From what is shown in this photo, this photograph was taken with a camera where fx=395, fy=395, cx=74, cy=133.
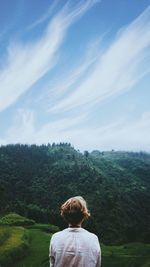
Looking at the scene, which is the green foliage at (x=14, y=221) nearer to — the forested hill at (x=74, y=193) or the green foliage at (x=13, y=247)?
the green foliage at (x=13, y=247)

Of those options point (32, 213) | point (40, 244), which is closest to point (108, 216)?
point (32, 213)

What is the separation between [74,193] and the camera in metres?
129

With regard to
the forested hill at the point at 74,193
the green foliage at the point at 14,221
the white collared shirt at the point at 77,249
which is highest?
the forested hill at the point at 74,193

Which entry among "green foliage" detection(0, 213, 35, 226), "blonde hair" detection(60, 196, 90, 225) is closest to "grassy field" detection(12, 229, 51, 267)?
"green foliage" detection(0, 213, 35, 226)

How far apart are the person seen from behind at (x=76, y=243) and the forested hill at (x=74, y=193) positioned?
212 ft

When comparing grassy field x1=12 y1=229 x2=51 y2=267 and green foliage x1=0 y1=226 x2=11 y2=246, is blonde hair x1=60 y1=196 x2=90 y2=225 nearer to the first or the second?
grassy field x1=12 y1=229 x2=51 y2=267

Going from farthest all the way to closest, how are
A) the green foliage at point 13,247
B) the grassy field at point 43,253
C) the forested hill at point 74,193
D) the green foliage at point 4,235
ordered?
1. the forested hill at point 74,193
2. the green foliage at point 4,235
3. the green foliage at point 13,247
4. the grassy field at point 43,253

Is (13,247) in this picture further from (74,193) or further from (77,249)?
(74,193)

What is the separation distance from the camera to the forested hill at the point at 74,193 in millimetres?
89000

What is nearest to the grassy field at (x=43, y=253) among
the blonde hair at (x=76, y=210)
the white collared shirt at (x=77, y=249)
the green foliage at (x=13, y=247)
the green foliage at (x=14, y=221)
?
the green foliage at (x=13, y=247)

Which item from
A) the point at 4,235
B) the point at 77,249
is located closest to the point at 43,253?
the point at 4,235

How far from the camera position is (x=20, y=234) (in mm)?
49344

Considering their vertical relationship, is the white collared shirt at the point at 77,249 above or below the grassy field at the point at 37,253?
above

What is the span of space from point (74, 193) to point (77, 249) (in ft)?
413
